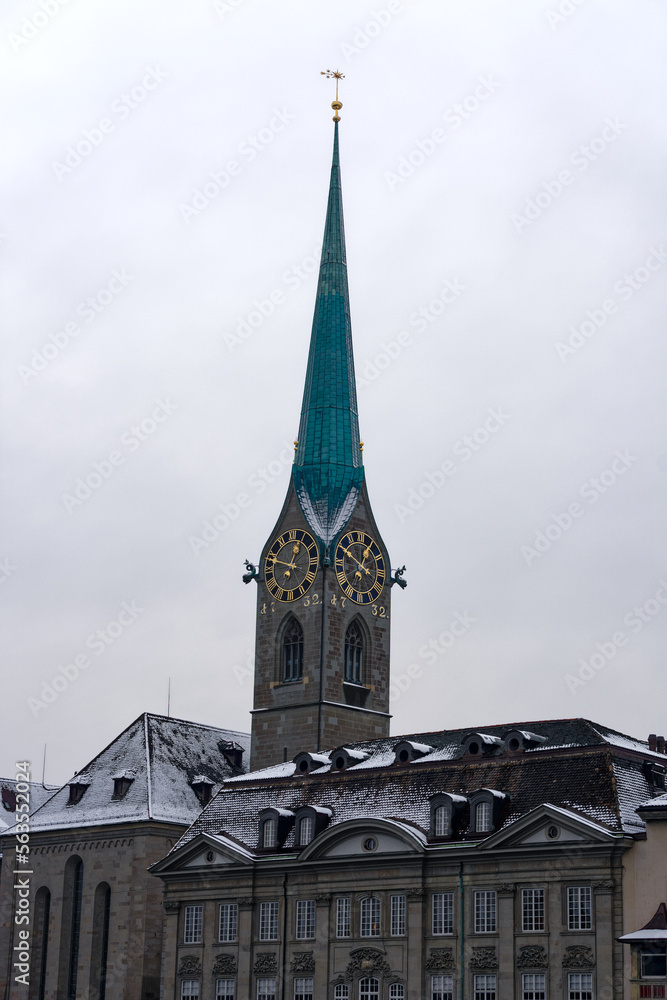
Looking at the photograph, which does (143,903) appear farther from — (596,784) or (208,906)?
(596,784)

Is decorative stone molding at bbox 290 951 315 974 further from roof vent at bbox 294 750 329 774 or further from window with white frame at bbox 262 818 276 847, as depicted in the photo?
roof vent at bbox 294 750 329 774

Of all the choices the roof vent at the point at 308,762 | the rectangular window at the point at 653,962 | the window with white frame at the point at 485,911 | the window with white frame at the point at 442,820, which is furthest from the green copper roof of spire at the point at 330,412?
the rectangular window at the point at 653,962

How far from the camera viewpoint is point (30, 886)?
97.2 m

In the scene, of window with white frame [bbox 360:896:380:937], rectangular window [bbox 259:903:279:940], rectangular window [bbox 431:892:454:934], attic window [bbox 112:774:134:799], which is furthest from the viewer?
attic window [bbox 112:774:134:799]

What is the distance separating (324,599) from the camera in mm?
101312

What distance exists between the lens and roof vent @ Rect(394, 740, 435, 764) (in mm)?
79500

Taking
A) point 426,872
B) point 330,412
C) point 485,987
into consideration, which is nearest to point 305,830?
point 426,872

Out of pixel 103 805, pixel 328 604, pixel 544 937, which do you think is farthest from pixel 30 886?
pixel 544 937

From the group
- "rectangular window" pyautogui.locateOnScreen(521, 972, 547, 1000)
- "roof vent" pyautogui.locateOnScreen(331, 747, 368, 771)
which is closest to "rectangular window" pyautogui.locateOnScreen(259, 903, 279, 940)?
"roof vent" pyautogui.locateOnScreen(331, 747, 368, 771)

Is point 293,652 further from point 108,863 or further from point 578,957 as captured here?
point 578,957

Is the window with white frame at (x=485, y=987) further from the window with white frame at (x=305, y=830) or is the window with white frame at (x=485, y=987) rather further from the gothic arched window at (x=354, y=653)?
the gothic arched window at (x=354, y=653)

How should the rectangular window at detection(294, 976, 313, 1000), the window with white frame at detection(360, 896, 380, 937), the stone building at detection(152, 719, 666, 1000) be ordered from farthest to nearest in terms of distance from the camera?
the rectangular window at detection(294, 976, 313, 1000) < the window with white frame at detection(360, 896, 380, 937) < the stone building at detection(152, 719, 666, 1000)

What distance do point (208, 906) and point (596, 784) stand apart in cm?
2117

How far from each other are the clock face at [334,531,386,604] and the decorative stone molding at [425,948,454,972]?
34897 millimetres
